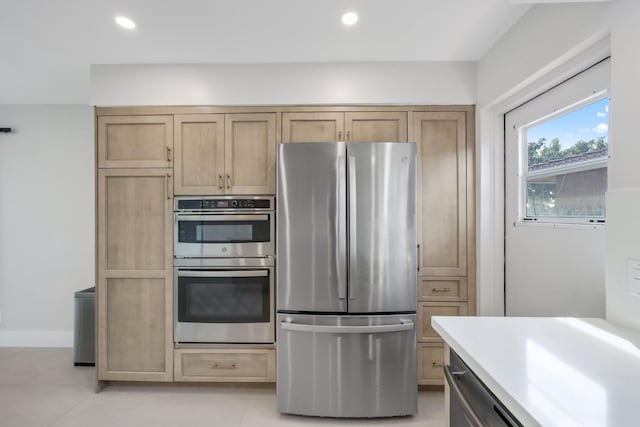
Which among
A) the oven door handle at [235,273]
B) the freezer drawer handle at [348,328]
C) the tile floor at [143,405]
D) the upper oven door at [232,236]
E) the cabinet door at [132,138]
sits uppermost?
the cabinet door at [132,138]

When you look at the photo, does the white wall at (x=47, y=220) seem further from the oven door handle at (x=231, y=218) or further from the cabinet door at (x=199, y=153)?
the oven door handle at (x=231, y=218)

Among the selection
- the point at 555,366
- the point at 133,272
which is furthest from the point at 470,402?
the point at 133,272

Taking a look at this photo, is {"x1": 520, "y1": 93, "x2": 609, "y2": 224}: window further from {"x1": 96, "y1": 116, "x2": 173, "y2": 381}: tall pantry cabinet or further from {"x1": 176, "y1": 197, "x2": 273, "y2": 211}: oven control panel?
{"x1": 96, "y1": 116, "x2": 173, "y2": 381}: tall pantry cabinet

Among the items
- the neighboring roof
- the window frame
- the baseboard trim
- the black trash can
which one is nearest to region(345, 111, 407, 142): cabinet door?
the window frame

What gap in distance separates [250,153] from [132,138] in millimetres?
872

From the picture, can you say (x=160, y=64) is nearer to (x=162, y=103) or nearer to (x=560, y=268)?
(x=162, y=103)

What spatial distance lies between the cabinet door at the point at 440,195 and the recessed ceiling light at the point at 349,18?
0.81 meters

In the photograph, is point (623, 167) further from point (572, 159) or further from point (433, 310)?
point (433, 310)

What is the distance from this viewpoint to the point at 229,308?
97.1 inches

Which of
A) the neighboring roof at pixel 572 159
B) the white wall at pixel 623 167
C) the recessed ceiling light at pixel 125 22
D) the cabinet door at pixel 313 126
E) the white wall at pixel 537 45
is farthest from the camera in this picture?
the cabinet door at pixel 313 126

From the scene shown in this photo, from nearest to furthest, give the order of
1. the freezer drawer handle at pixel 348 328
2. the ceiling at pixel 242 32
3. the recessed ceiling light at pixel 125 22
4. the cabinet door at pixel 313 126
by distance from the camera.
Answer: the ceiling at pixel 242 32 → the recessed ceiling light at pixel 125 22 → the freezer drawer handle at pixel 348 328 → the cabinet door at pixel 313 126

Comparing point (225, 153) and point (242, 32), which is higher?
point (242, 32)

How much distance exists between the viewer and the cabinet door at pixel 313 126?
98.9 inches

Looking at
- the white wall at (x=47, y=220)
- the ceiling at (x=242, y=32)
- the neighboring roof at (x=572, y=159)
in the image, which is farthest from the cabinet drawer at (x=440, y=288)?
the white wall at (x=47, y=220)
